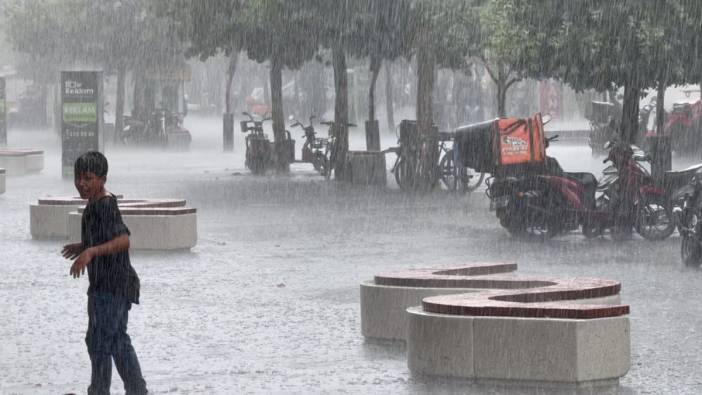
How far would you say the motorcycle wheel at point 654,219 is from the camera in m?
18.7

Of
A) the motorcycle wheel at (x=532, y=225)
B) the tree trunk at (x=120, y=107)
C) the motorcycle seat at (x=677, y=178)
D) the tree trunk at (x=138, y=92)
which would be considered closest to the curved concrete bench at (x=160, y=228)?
the motorcycle wheel at (x=532, y=225)

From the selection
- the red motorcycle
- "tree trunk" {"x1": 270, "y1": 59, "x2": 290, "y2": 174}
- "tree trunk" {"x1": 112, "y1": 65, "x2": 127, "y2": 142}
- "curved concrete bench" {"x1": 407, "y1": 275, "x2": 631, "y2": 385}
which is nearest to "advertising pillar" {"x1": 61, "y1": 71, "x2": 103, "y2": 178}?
"tree trunk" {"x1": 270, "y1": 59, "x2": 290, "y2": 174}

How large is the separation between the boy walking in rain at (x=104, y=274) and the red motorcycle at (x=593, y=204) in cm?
1123

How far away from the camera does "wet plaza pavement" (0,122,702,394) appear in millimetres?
9422

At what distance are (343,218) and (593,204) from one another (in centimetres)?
451

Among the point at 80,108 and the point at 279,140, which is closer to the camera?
the point at 80,108

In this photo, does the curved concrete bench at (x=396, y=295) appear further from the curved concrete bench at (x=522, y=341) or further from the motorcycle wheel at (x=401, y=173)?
the motorcycle wheel at (x=401, y=173)

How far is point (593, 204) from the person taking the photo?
19031mm

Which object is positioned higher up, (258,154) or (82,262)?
(82,262)

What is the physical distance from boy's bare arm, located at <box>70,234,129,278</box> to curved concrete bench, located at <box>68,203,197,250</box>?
30.8ft

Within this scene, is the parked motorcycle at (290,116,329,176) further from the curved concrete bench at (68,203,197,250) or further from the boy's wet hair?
the boy's wet hair

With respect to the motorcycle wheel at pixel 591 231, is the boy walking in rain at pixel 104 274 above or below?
above

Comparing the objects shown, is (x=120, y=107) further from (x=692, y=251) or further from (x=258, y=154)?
(x=692, y=251)

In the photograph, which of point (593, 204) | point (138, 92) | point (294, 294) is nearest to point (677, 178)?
point (593, 204)
